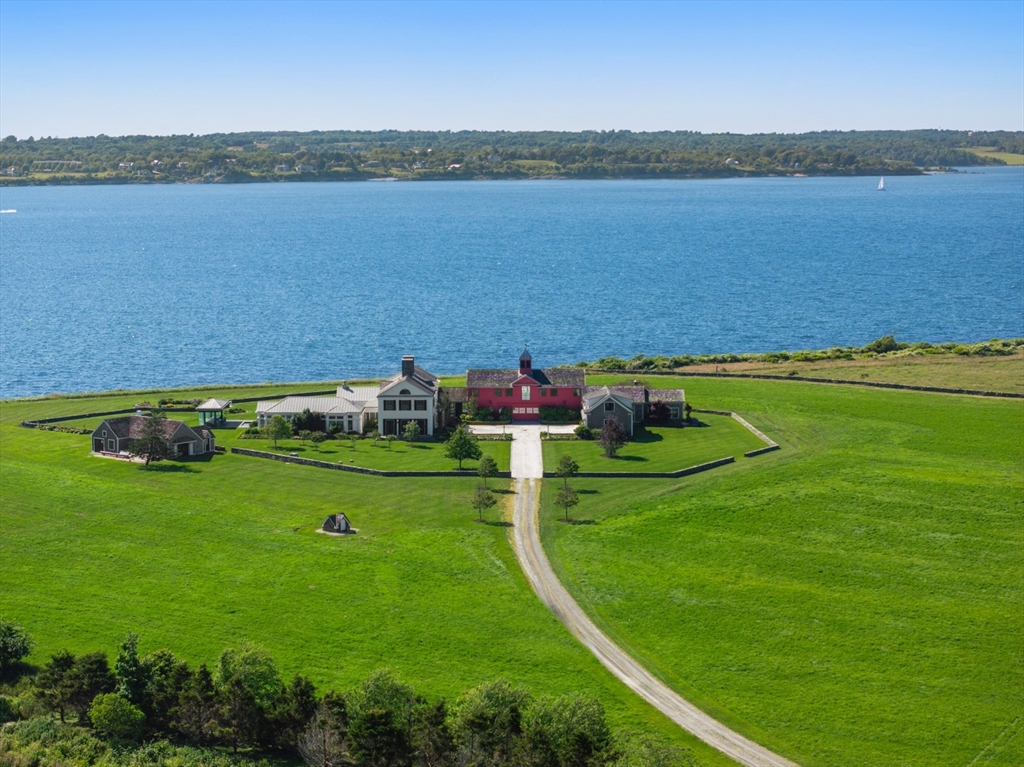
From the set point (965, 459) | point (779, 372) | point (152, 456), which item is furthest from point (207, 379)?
point (965, 459)

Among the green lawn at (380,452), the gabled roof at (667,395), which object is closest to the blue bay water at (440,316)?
the green lawn at (380,452)

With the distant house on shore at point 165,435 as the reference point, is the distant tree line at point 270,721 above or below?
below

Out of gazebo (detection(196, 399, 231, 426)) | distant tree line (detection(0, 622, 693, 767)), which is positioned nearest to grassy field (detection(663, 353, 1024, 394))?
gazebo (detection(196, 399, 231, 426))

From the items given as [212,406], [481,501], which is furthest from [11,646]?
[212,406]

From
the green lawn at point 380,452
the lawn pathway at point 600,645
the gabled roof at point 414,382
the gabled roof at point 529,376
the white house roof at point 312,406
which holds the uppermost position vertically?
the gabled roof at point 414,382

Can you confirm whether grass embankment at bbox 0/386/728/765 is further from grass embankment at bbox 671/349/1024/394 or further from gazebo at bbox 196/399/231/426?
grass embankment at bbox 671/349/1024/394

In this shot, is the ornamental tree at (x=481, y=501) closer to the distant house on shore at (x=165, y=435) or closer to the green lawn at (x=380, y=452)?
the green lawn at (x=380, y=452)

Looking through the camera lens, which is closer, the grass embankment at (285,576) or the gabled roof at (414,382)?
the grass embankment at (285,576)
